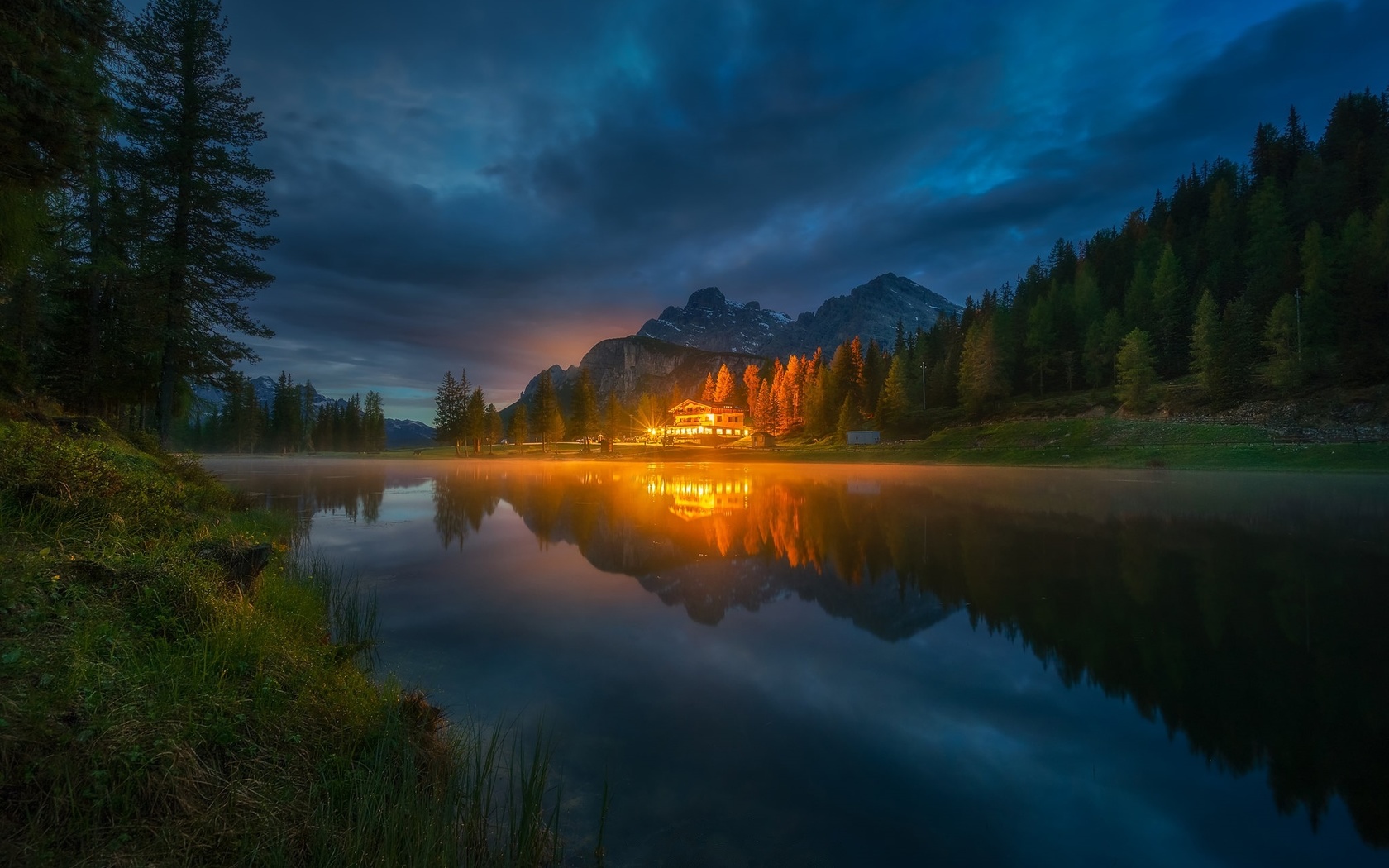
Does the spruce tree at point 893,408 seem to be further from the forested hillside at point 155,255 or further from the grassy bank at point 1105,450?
the forested hillside at point 155,255

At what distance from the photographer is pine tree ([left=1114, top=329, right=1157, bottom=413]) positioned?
56969mm

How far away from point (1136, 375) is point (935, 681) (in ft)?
220

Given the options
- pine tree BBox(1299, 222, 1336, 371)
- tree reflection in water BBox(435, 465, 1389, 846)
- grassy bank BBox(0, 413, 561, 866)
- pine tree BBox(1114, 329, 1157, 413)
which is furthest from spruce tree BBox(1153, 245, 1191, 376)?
grassy bank BBox(0, 413, 561, 866)

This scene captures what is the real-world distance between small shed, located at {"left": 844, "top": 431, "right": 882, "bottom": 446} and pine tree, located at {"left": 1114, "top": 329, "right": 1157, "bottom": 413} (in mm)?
26922

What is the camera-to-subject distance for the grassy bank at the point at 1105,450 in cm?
3834

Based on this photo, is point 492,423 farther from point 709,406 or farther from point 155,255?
point 155,255

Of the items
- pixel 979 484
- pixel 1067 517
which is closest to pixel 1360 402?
pixel 979 484

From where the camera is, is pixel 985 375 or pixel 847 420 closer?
pixel 985 375

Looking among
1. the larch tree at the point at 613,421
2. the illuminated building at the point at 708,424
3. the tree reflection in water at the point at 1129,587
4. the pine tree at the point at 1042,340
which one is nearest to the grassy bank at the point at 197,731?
the tree reflection in water at the point at 1129,587

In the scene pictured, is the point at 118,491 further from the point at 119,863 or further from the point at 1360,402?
the point at 1360,402

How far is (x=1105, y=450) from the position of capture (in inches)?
1925

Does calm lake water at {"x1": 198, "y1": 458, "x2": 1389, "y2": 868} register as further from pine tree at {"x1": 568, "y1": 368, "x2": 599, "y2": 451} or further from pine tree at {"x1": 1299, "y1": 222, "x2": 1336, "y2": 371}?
pine tree at {"x1": 568, "y1": 368, "x2": 599, "y2": 451}

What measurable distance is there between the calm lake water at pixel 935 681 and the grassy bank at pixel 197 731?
3.31 ft

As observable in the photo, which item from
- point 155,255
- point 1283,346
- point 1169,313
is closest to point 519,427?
point 155,255
